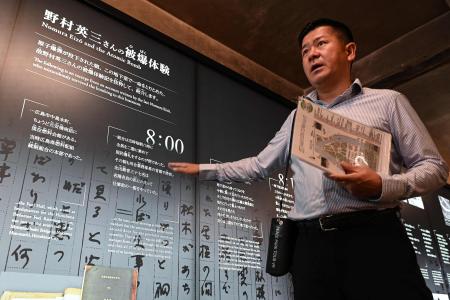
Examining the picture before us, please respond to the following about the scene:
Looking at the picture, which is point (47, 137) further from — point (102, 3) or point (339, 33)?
point (339, 33)

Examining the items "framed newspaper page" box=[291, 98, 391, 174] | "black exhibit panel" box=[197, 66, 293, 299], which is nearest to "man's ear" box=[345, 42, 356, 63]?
"framed newspaper page" box=[291, 98, 391, 174]

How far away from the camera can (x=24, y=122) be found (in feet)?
5.05

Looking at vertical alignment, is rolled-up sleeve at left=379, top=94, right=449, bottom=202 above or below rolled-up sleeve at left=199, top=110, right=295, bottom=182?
below

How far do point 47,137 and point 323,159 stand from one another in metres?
1.13

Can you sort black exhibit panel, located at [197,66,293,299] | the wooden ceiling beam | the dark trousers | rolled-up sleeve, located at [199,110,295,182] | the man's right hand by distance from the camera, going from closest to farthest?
the dark trousers, rolled-up sleeve, located at [199,110,295,182], the man's right hand, black exhibit panel, located at [197,66,293,299], the wooden ceiling beam

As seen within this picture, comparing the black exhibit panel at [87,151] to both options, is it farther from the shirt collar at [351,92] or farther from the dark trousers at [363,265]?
the shirt collar at [351,92]

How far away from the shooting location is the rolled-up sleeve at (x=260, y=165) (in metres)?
1.62

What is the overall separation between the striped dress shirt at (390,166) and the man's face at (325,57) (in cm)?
10

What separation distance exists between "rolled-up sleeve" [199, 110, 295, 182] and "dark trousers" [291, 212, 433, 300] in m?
0.49

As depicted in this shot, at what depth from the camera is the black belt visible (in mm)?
1118

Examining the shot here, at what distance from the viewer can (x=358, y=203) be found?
1.16 m

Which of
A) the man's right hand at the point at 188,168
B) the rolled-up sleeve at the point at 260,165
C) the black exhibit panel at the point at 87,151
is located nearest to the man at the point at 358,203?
the rolled-up sleeve at the point at 260,165

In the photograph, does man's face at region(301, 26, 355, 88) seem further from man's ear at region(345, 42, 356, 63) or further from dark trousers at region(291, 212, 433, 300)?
dark trousers at region(291, 212, 433, 300)

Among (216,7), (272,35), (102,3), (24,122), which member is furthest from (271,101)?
(24,122)
